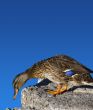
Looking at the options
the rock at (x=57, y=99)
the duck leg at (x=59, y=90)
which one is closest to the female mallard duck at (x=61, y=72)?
the duck leg at (x=59, y=90)

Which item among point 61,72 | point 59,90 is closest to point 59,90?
point 59,90

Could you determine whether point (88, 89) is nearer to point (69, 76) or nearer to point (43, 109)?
point (69, 76)

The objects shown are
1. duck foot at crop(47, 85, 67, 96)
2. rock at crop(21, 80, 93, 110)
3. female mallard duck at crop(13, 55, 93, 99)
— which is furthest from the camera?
female mallard duck at crop(13, 55, 93, 99)

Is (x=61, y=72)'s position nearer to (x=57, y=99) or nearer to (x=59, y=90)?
(x=59, y=90)

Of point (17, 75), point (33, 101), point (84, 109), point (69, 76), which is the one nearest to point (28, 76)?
point (17, 75)

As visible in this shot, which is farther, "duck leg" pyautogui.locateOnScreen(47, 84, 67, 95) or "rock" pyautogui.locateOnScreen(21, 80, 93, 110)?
"duck leg" pyautogui.locateOnScreen(47, 84, 67, 95)

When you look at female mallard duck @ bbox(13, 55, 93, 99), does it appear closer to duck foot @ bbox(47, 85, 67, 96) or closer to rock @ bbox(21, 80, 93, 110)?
duck foot @ bbox(47, 85, 67, 96)

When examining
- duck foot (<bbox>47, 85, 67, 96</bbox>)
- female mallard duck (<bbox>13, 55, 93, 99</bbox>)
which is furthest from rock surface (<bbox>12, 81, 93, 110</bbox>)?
female mallard duck (<bbox>13, 55, 93, 99</bbox>)

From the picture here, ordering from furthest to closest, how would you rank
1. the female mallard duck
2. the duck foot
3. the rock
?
the female mallard duck < the duck foot < the rock
